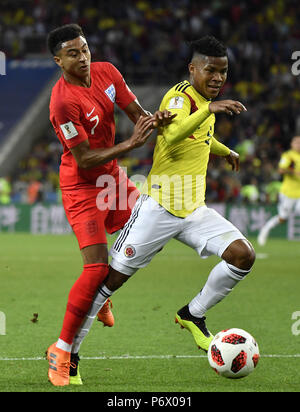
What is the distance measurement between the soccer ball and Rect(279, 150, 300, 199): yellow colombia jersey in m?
10.3

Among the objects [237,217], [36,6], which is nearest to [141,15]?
[36,6]

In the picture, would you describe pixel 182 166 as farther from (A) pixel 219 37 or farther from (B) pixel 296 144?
(A) pixel 219 37

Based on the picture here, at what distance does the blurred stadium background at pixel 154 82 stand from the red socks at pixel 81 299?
13311 mm

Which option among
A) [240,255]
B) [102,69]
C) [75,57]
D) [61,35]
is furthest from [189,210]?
[61,35]

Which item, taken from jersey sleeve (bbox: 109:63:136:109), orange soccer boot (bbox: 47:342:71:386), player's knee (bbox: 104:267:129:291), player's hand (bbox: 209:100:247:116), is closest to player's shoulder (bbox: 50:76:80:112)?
jersey sleeve (bbox: 109:63:136:109)

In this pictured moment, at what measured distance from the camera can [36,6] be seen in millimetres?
27266

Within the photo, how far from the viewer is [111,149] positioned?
17.0 feet

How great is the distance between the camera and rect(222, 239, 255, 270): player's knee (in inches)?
209

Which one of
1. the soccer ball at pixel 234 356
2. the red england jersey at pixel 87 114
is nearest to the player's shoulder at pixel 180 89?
the red england jersey at pixel 87 114

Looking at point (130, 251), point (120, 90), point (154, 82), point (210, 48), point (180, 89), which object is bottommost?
point (154, 82)

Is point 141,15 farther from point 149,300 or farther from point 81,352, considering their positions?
point 81,352

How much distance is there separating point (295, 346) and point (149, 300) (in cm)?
289

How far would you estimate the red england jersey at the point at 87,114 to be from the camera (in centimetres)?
523

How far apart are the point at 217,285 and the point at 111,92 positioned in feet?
5.19
